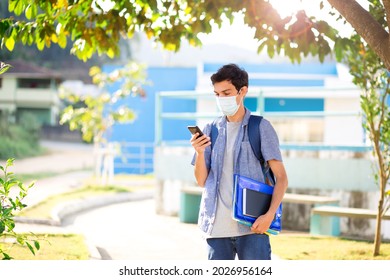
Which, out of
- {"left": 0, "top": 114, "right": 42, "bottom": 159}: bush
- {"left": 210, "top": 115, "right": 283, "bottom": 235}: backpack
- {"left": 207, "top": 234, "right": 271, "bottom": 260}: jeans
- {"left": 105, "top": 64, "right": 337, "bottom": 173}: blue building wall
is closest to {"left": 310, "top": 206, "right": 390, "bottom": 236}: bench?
{"left": 210, "top": 115, "right": 283, "bottom": 235}: backpack

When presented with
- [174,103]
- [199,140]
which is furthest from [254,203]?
[174,103]

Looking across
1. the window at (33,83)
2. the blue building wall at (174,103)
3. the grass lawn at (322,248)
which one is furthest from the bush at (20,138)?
the grass lawn at (322,248)

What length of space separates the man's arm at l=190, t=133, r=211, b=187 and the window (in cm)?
3225

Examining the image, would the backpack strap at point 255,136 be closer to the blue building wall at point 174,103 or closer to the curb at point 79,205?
the curb at point 79,205

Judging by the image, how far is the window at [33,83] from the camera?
118ft

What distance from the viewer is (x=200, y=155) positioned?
4.48 m

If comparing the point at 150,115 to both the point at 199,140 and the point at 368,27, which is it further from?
the point at 199,140

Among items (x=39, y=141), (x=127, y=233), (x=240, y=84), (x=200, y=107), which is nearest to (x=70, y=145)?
(x=39, y=141)

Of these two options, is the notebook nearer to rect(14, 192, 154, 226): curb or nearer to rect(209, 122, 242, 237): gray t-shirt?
rect(209, 122, 242, 237): gray t-shirt

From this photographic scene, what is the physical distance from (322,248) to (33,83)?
2950cm

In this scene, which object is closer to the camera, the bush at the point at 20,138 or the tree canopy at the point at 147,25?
the tree canopy at the point at 147,25

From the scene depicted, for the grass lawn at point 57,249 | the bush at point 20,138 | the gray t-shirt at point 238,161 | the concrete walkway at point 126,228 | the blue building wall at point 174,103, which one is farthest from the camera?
the bush at point 20,138

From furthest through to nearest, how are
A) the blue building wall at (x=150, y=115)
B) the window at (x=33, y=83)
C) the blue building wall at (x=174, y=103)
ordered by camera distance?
1. the window at (x=33, y=83)
2. the blue building wall at (x=150, y=115)
3. the blue building wall at (x=174, y=103)

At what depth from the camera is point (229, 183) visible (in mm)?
4453
